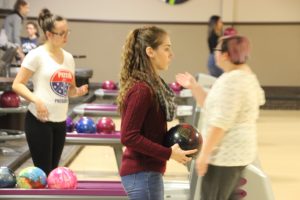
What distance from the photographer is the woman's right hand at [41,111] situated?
3713 mm

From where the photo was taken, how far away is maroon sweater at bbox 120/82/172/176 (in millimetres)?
2518

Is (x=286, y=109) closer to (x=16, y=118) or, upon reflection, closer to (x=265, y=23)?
(x=265, y=23)

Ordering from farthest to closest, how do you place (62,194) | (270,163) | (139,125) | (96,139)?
1. (270,163)
2. (96,139)
3. (62,194)
4. (139,125)

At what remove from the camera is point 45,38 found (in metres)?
3.95

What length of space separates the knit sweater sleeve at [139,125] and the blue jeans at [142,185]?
0.13 meters

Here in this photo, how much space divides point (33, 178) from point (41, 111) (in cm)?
43

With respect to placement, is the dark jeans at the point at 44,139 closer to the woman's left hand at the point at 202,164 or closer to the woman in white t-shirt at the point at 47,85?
the woman in white t-shirt at the point at 47,85

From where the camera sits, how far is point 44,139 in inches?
151

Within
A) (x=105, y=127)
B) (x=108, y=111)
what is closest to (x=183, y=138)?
(x=105, y=127)

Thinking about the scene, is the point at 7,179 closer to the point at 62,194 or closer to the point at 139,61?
the point at 62,194

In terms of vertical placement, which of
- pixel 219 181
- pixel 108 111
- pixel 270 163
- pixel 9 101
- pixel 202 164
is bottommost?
pixel 270 163

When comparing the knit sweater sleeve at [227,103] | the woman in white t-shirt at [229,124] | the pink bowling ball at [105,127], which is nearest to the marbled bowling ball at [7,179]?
the woman in white t-shirt at [229,124]

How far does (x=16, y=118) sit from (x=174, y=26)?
699 cm

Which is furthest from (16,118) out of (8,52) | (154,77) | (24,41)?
(154,77)
